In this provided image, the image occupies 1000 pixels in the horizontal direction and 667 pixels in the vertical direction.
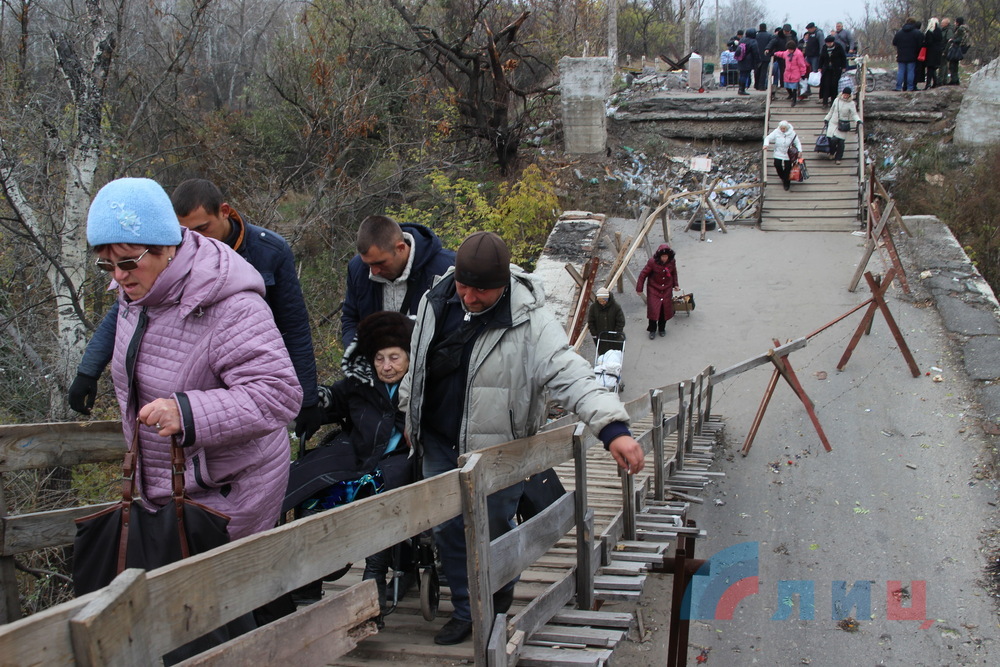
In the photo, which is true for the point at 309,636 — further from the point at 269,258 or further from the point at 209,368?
the point at 269,258

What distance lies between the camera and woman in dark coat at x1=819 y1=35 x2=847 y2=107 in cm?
1723

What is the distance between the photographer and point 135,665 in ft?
4.97

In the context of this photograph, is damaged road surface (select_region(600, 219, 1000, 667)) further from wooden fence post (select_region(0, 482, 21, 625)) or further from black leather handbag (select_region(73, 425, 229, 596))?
black leather handbag (select_region(73, 425, 229, 596))

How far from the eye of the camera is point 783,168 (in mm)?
16062

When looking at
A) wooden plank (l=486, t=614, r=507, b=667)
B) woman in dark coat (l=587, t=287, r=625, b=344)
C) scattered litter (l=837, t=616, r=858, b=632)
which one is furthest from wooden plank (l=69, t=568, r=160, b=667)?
woman in dark coat (l=587, t=287, r=625, b=344)

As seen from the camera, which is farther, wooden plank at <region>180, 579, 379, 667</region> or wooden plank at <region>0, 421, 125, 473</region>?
wooden plank at <region>0, 421, 125, 473</region>

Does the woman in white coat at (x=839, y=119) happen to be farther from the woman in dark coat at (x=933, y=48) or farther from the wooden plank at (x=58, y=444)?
the wooden plank at (x=58, y=444)

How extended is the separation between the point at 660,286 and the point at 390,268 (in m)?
8.01

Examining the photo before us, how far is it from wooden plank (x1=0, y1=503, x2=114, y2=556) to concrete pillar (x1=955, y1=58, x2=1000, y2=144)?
17576 millimetres

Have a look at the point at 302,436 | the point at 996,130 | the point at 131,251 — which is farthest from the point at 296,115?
the point at 131,251

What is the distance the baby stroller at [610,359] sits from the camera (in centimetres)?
957

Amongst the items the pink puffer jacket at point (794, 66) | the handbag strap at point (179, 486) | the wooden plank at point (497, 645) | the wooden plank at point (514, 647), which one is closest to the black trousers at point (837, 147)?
the pink puffer jacket at point (794, 66)

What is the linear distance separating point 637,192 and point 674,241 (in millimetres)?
2248

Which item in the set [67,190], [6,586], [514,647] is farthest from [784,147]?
[6,586]
